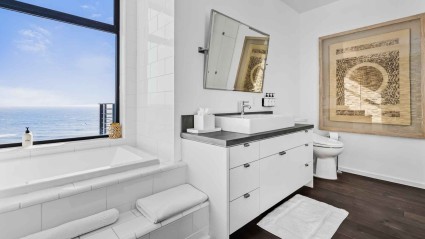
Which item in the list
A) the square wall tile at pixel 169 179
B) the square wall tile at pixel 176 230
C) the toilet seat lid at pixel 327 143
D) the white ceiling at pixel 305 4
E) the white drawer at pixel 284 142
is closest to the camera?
the square wall tile at pixel 176 230

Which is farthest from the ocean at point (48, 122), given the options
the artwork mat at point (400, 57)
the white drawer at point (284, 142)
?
the artwork mat at point (400, 57)

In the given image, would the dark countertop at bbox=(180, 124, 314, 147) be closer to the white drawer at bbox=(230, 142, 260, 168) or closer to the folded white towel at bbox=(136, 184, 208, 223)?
the white drawer at bbox=(230, 142, 260, 168)

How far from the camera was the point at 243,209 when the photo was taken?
5.08ft

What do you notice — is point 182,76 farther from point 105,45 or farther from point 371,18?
point 371,18

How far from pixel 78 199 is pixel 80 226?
17cm

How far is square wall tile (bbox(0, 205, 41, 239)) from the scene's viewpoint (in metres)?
1.01

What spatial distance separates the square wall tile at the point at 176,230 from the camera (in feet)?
4.21

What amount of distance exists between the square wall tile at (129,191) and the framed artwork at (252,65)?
1.33 metres

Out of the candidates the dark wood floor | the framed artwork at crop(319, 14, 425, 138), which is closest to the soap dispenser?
the dark wood floor

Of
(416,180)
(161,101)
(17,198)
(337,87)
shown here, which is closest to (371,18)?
(337,87)

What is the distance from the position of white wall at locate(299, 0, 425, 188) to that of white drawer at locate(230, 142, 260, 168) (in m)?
2.06

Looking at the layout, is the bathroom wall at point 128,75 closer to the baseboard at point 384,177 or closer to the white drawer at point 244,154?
the white drawer at point 244,154

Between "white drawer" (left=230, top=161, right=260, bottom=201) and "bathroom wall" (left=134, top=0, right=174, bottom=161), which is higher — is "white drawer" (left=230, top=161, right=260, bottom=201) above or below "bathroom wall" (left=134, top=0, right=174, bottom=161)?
below

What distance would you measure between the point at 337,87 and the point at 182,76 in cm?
242
